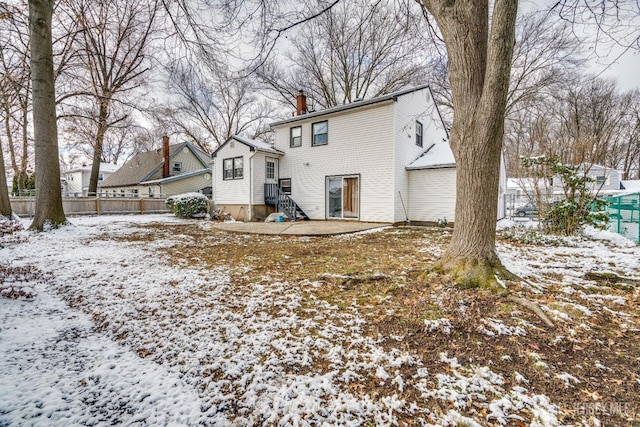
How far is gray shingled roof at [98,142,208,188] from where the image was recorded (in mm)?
23947

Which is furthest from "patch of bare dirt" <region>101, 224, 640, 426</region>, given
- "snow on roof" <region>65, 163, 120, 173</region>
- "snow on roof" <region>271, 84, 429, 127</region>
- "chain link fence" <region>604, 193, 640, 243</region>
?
"snow on roof" <region>65, 163, 120, 173</region>

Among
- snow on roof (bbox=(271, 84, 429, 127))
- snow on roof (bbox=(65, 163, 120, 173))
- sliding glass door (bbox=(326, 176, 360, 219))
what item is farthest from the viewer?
snow on roof (bbox=(65, 163, 120, 173))

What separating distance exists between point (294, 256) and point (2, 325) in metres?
4.02

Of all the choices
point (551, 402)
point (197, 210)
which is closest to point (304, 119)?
point (197, 210)

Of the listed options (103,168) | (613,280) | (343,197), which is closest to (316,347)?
(613,280)

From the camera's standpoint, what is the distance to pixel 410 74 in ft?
56.5

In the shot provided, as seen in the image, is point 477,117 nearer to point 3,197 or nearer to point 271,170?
point 271,170

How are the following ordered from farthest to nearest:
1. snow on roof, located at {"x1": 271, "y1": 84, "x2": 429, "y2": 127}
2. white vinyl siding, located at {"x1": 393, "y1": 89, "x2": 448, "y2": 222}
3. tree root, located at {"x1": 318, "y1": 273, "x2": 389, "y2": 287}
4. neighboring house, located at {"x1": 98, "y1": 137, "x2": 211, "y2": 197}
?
neighboring house, located at {"x1": 98, "y1": 137, "x2": 211, "y2": 197} < white vinyl siding, located at {"x1": 393, "y1": 89, "x2": 448, "y2": 222} < snow on roof, located at {"x1": 271, "y1": 84, "x2": 429, "y2": 127} < tree root, located at {"x1": 318, "y1": 273, "x2": 389, "y2": 287}

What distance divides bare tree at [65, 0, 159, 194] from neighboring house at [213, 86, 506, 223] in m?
5.86

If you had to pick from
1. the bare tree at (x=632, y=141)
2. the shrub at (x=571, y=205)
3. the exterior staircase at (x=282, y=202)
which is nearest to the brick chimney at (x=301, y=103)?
the exterior staircase at (x=282, y=202)

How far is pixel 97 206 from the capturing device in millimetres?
16422

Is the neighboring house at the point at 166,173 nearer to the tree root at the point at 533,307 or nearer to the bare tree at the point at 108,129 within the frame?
the bare tree at the point at 108,129

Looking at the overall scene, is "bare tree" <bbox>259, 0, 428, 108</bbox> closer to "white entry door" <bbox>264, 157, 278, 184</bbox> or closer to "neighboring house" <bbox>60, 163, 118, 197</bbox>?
"white entry door" <bbox>264, 157, 278, 184</bbox>

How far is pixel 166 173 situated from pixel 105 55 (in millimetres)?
12760
